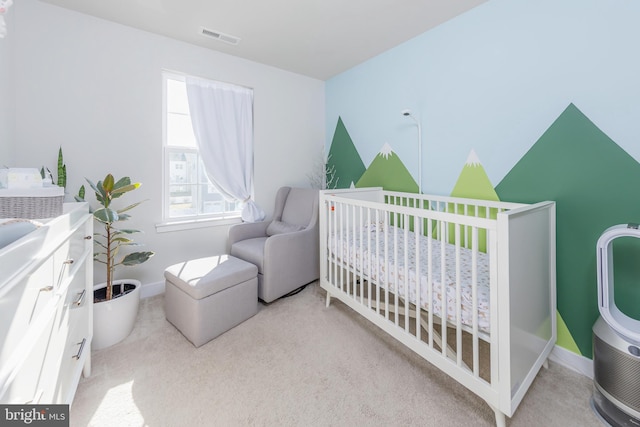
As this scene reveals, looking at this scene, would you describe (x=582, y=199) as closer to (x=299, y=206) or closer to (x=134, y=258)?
(x=299, y=206)

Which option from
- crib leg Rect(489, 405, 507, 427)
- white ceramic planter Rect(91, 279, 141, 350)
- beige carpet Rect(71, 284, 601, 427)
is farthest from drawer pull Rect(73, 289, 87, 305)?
crib leg Rect(489, 405, 507, 427)

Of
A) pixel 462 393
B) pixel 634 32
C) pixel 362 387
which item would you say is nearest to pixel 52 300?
pixel 362 387

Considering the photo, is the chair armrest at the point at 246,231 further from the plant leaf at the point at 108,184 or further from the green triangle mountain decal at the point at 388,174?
the green triangle mountain decal at the point at 388,174

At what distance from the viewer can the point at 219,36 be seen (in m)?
2.49

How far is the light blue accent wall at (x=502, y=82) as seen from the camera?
1.49 meters

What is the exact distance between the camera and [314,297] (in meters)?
2.57

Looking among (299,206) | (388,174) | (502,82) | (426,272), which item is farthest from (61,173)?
(502,82)

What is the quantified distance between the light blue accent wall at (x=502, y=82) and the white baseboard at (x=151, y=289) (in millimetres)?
2525

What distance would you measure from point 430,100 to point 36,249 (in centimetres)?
262

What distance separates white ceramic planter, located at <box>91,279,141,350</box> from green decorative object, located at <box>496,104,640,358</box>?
9.23 feet

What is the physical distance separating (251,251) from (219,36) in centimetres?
194

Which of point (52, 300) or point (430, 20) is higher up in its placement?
point (430, 20)

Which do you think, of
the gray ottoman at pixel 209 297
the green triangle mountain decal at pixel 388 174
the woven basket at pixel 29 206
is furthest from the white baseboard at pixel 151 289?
the green triangle mountain decal at pixel 388 174

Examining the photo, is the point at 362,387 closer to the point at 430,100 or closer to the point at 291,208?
the point at 291,208
